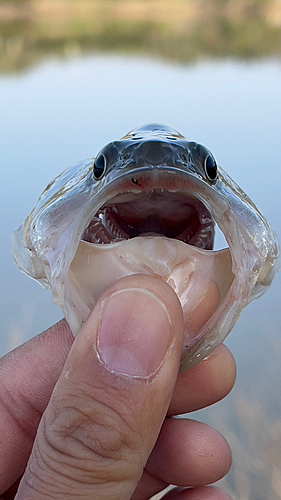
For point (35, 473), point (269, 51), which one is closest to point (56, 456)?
point (35, 473)

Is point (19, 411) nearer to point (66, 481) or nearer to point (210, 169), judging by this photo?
point (66, 481)

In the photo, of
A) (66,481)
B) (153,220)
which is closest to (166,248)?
(153,220)

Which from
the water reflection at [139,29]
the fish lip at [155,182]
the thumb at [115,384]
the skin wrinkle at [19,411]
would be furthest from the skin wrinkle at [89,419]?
the water reflection at [139,29]

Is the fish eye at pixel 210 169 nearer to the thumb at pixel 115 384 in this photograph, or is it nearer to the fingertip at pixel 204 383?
the thumb at pixel 115 384

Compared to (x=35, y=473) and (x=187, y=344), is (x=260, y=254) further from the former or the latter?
(x=35, y=473)

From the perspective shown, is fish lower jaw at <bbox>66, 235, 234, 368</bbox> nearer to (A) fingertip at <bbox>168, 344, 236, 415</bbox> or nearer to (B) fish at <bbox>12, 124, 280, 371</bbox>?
(B) fish at <bbox>12, 124, 280, 371</bbox>

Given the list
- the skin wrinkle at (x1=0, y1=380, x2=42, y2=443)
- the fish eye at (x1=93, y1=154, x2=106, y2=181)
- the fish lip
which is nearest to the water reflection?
the skin wrinkle at (x1=0, y1=380, x2=42, y2=443)
